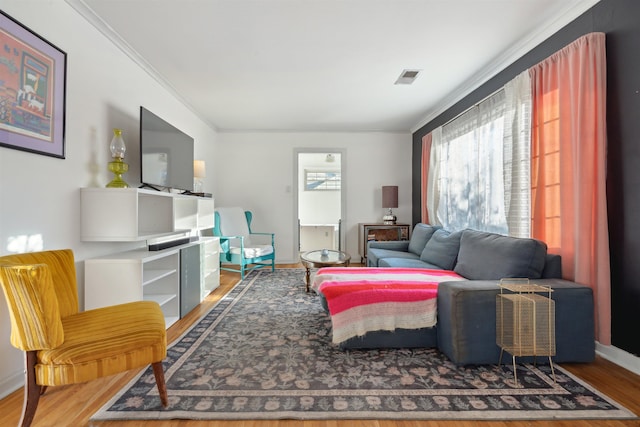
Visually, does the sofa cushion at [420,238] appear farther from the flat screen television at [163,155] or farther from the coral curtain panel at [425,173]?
the flat screen television at [163,155]

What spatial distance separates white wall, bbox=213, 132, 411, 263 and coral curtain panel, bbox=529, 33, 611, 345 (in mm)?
3416

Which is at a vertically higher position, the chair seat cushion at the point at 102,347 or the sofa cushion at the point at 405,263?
the sofa cushion at the point at 405,263

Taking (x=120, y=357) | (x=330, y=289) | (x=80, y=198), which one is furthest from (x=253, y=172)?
(x=120, y=357)

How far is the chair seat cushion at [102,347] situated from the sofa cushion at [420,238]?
3.33 meters

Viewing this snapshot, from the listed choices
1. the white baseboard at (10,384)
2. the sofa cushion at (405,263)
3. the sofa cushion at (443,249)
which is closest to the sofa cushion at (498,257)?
the sofa cushion at (443,249)

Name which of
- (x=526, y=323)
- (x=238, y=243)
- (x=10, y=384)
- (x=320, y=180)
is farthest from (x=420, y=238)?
(x=10, y=384)

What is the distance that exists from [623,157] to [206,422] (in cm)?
291

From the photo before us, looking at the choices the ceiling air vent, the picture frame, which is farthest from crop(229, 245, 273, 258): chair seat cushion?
the ceiling air vent

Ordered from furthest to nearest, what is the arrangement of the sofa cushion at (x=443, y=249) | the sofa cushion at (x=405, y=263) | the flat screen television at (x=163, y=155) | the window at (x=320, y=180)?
the window at (x=320, y=180)
the sofa cushion at (x=405, y=263)
the sofa cushion at (x=443, y=249)
the flat screen television at (x=163, y=155)

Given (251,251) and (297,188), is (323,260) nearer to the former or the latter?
(251,251)

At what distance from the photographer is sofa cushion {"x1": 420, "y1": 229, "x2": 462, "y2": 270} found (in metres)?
3.25

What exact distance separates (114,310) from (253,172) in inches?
162

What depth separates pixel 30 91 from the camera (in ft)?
5.91

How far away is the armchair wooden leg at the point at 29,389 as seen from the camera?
4.32ft
